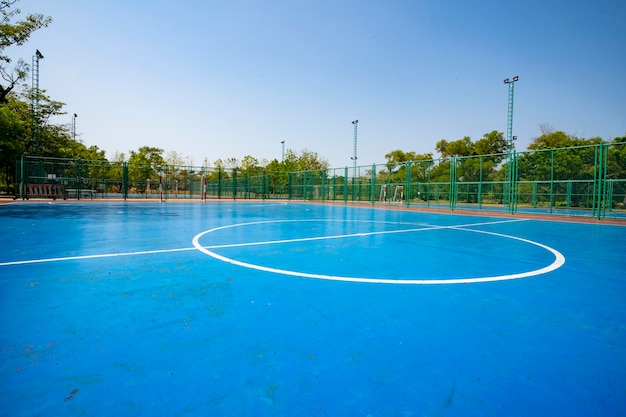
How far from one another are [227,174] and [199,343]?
29.9 m

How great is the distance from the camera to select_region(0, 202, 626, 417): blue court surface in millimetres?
1353

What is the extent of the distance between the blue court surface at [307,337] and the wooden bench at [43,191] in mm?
19649

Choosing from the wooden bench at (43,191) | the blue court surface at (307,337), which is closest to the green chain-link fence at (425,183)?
the wooden bench at (43,191)

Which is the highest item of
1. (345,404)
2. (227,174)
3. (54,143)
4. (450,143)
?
(450,143)

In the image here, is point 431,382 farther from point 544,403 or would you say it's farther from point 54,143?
point 54,143

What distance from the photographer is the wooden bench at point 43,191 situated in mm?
18797

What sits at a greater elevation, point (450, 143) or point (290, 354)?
point (450, 143)

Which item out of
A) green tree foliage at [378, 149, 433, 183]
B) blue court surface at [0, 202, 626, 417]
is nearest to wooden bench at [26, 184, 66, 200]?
blue court surface at [0, 202, 626, 417]

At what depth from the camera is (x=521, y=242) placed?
5879 mm

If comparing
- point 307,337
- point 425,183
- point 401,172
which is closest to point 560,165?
point 425,183

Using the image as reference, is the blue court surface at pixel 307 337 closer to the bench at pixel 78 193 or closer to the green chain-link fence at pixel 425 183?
the green chain-link fence at pixel 425 183

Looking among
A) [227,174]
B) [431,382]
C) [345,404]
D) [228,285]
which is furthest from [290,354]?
[227,174]

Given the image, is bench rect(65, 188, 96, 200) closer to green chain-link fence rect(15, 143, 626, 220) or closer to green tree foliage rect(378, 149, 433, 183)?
green chain-link fence rect(15, 143, 626, 220)

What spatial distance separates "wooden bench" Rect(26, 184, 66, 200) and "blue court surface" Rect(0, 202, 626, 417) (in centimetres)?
1965
